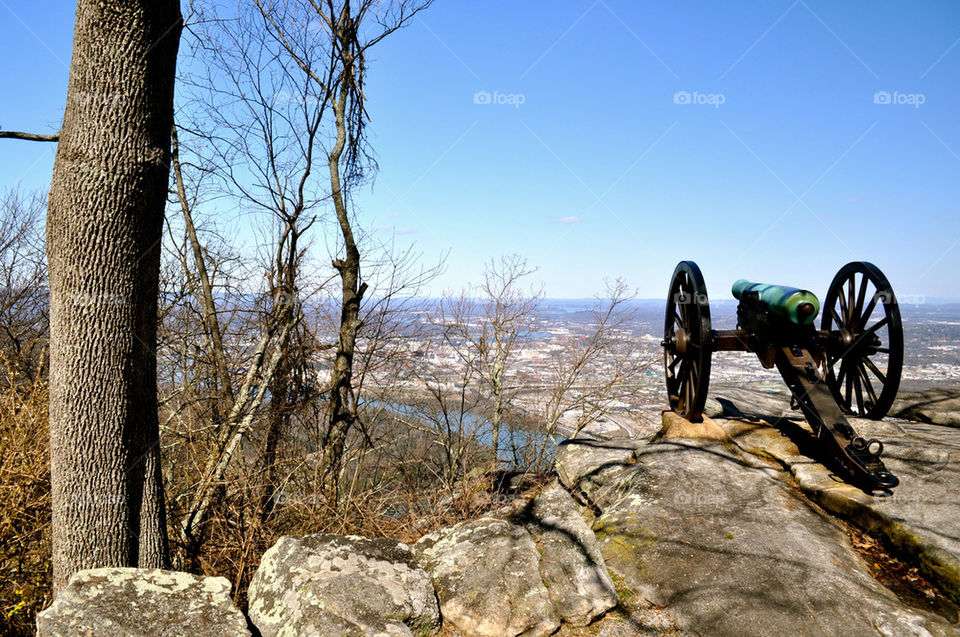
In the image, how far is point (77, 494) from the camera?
284 cm

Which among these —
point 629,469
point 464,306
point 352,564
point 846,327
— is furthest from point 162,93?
point 464,306

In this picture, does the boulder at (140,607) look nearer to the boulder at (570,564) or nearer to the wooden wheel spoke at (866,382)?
the boulder at (570,564)

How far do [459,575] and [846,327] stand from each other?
491cm

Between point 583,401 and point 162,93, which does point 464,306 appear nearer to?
point 583,401

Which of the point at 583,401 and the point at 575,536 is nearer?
the point at 575,536

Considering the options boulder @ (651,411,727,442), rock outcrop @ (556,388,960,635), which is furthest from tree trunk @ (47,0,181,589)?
boulder @ (651,411,727,442)

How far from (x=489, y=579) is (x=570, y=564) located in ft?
1.82

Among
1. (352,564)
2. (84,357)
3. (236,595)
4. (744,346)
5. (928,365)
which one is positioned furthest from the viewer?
(928,365)

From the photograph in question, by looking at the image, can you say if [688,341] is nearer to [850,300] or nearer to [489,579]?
[850,300]

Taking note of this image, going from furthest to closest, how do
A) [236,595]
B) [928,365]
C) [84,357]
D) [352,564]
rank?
[928,365] < [236,595] < [352,564] < [84,357]

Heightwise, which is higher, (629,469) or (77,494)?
(77,494)

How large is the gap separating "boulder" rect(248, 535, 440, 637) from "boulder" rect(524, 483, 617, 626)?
76 cm

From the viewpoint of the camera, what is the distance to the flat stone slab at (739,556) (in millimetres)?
2773

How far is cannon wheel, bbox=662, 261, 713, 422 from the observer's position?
486 centimetres
